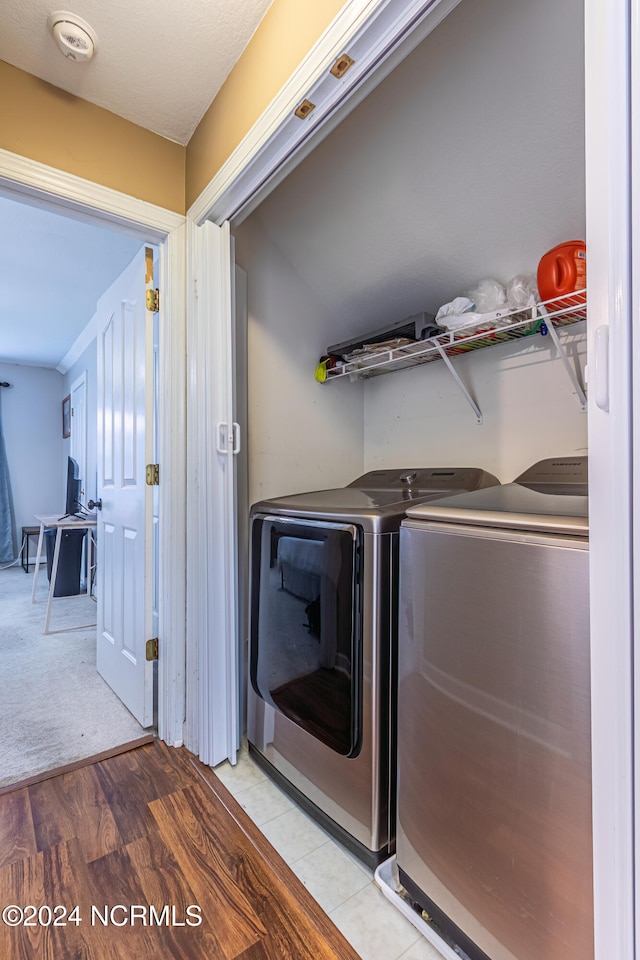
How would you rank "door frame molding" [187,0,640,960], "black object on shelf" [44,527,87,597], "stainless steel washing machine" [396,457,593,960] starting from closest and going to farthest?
"door frame molding" [187,0,640,960] → "stainless steel washing machine" [396,457,593,960] → "black object on shelf" [44,527,87,597]

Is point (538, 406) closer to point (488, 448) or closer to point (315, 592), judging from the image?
point (488, 448)

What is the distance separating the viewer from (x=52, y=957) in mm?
958

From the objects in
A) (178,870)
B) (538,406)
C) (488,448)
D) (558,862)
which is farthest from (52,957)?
(538,406)

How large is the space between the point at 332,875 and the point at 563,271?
1.78 m

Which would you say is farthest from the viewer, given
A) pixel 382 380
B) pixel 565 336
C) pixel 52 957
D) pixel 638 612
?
pixel 382 380

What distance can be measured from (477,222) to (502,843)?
174cm

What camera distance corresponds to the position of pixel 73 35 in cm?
129

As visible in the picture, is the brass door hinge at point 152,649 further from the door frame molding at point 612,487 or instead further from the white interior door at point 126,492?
the door frame molding at point 612,487

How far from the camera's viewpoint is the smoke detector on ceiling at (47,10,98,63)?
1.25 metres

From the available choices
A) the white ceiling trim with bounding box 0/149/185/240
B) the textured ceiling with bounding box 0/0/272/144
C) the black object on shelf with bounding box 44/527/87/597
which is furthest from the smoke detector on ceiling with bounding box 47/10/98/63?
the black object on shelf with bounding box 44/527/87/597

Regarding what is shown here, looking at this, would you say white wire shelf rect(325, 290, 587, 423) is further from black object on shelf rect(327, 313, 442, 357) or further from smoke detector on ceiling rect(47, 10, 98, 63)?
smoke detector on ceiling rect(47, 10, 98, 63)

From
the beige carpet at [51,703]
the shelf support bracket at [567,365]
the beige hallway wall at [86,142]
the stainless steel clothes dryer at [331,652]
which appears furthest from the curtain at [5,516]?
the shelf support bracket at [567,365]

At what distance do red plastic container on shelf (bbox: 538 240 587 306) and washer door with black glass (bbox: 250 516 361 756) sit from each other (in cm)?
92

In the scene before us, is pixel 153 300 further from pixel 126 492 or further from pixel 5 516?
pixel 5 516
